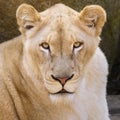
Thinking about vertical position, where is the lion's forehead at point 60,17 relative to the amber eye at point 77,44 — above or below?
above

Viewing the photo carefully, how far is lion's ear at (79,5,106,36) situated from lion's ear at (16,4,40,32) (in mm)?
226

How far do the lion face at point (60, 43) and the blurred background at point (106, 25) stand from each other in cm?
156

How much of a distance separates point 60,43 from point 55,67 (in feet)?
0.38

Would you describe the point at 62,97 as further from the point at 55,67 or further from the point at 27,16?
the point at 27,16

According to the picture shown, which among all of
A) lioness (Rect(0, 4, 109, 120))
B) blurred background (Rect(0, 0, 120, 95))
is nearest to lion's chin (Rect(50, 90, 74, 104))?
lioness (Rect(0, 4, 109, 120))

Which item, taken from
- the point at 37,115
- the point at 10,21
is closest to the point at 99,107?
the point at 37,115

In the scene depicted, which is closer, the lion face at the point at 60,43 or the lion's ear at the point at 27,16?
the lion face at the point at 60,43

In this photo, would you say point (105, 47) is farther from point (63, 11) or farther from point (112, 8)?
point (63, 11)

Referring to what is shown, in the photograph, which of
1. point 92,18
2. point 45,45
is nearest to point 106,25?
point 92,18

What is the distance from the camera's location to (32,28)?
3.08 metres

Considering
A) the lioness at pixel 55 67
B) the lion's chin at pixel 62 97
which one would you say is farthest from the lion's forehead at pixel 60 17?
the lion's chin at pixel 62 97

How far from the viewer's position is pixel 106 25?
4.90 m

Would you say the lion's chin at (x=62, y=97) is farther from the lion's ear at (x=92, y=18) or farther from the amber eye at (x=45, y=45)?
the lion's ear at (x=92, y=18)

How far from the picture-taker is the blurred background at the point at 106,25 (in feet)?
15.3
